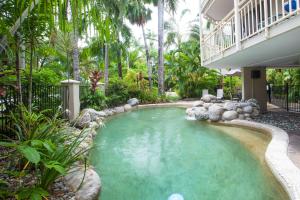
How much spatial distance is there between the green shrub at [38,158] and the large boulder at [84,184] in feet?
0.83

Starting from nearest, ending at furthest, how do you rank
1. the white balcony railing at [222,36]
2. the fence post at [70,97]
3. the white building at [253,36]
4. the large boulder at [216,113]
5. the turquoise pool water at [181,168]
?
the turquoise pool water at [181,168]
the white building at [253,36]
the white balcony railing at [222,36]
the fence post at [70,97]
the large boulder at [216,113]

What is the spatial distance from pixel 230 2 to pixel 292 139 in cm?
847

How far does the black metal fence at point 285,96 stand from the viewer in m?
14.0

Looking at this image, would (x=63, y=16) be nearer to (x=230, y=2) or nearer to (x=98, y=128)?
(x=98, y=128)

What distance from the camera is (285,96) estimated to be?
14422mm

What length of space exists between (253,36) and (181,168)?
13.7 ft

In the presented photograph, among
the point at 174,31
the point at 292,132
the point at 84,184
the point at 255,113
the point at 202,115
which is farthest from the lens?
the point at 174,31

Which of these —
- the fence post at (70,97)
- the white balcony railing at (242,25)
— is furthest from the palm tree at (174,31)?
the fence post at (70,97)

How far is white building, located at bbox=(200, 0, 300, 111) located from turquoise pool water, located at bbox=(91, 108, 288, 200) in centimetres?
289

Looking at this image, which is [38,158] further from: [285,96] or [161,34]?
[161,34]

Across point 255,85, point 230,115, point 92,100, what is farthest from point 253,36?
point 92,100

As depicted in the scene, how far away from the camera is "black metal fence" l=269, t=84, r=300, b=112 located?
14044 millimetres

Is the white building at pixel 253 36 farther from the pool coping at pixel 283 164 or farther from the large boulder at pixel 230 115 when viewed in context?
the pool coping at pixel 283 164

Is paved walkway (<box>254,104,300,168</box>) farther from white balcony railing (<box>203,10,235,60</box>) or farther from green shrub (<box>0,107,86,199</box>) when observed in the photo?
green shrub (<box>0,107,86,199</box>)
